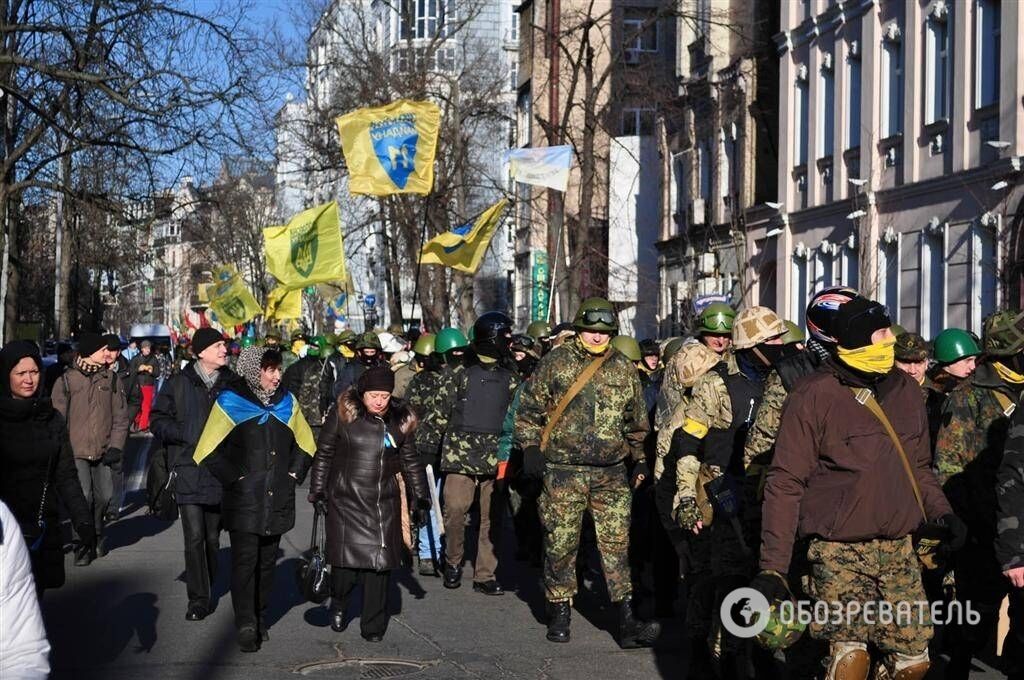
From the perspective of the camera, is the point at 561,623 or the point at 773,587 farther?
the point at 561,623

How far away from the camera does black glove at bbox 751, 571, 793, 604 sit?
239 inches

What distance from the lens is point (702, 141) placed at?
123ft

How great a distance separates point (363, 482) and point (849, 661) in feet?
13.6

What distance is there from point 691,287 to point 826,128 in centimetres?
825

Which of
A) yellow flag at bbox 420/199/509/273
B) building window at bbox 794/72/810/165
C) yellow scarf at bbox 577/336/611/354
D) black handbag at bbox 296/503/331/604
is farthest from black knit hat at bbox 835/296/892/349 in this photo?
building window at bbox 794/72/810/165

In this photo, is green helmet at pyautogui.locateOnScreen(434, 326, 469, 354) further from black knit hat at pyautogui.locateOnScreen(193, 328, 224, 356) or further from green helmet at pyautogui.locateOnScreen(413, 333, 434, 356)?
black knit hat at pyautogui.locateOnScreen(193, 328, 224, 356)

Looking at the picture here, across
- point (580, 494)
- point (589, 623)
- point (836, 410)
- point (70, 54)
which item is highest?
point (70, 54)

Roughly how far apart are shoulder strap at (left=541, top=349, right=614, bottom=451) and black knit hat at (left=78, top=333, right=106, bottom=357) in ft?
16.5

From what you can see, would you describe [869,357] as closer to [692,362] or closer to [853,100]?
[692,362]

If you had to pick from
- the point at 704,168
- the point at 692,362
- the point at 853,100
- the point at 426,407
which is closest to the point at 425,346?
the point at 426,407

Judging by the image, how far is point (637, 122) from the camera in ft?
155

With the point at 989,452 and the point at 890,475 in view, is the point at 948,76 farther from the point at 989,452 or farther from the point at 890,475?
the point at 890,475

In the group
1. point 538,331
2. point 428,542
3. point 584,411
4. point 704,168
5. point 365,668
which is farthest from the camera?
point 704,168

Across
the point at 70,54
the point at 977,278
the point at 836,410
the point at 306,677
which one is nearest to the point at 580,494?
the point at 306,677
